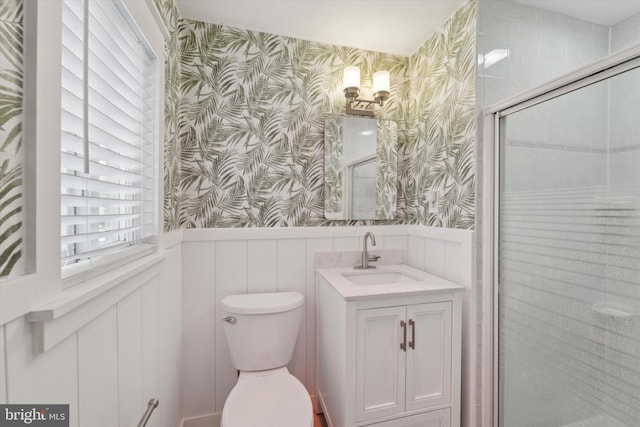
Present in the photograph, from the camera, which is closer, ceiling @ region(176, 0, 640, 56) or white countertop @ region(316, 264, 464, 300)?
white countertop @ region(316, 264, 464, 300)

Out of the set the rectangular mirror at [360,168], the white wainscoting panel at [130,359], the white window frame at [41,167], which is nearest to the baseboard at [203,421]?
the white wainscoting panel at [130,359]

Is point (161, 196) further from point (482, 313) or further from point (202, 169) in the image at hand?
point (482, 313)

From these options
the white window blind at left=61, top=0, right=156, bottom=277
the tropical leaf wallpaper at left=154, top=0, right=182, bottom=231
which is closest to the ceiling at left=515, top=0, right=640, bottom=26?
the tropical leaf wallpaper at left=154, top=0, right=182, bottom=231

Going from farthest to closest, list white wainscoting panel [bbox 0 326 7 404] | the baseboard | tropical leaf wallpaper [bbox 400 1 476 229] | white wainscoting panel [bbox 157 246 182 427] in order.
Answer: the baseboard → tropical leaf wallpaper [bbox 400 1 476 229] → white wainscoting panel [bbox 157 246 182 427] → white wainscoting panel [bbox 0 326 7 404]

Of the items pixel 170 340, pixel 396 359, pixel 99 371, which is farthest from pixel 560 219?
pixel 170 340

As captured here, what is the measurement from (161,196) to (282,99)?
98 cm

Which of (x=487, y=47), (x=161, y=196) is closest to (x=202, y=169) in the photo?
(x=161, y=196)

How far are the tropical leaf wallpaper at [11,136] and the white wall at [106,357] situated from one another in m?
0.12

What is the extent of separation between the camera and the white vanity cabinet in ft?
4.35

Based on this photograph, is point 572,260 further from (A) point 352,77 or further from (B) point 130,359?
(B) point 130,359

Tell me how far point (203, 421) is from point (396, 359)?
3.94ft

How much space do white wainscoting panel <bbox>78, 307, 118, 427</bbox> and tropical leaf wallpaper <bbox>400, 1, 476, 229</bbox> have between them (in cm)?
156

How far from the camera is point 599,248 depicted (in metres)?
1.16

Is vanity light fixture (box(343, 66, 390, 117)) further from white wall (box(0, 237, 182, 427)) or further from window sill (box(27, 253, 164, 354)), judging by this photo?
window sill (box(27, 253, 164, 354))
